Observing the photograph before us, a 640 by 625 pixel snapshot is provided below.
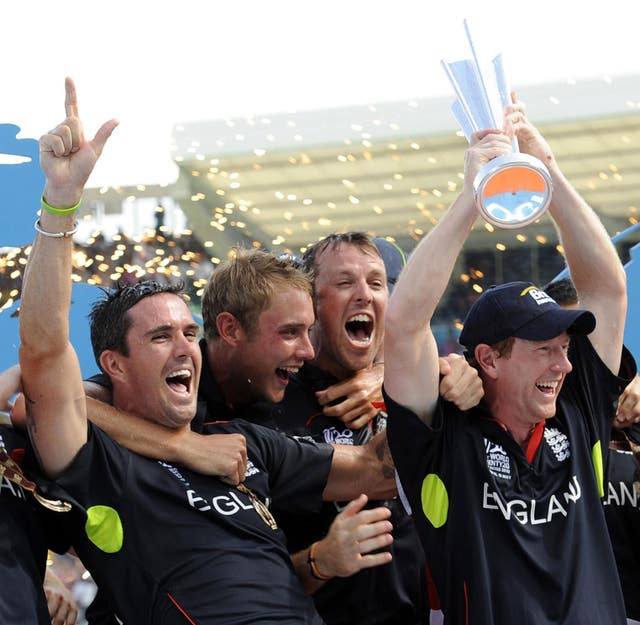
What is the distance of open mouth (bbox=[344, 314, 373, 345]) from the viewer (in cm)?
318

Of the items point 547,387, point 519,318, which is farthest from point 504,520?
point 519,318

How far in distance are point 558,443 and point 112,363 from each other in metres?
1.04

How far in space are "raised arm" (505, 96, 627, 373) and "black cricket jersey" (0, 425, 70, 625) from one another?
4.29 feet

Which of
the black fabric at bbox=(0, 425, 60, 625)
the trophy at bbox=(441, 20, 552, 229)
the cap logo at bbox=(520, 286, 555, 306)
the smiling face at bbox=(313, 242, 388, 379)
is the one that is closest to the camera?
the trophy at bbox=(441, 20, 552, 229)

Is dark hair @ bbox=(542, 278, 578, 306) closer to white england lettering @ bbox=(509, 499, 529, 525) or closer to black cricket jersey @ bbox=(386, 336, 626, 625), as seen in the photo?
black cricket jersey @ bbox=(386, 336, 626, 625)

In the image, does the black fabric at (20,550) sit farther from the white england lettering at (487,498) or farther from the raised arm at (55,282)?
the white england lettering at (487,498)

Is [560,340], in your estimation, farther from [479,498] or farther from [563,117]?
[563,117]

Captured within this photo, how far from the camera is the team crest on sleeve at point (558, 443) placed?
255cm

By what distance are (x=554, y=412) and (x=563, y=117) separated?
11.6 ft

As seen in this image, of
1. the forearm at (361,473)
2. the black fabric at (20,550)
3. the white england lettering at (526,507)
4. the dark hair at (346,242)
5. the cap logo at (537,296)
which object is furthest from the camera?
the dark hair at (346,242)

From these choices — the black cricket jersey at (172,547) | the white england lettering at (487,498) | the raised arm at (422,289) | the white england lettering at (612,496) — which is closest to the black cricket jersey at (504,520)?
the white england lettering at (487,498)

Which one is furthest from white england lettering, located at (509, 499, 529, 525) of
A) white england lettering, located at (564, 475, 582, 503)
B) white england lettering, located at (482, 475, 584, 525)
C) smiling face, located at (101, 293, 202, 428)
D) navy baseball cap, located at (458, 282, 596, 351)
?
smiling face, located at (101, 293, 202, 428)

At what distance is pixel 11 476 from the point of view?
2.28 metres

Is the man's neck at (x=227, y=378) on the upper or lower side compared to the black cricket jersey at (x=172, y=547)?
upper
